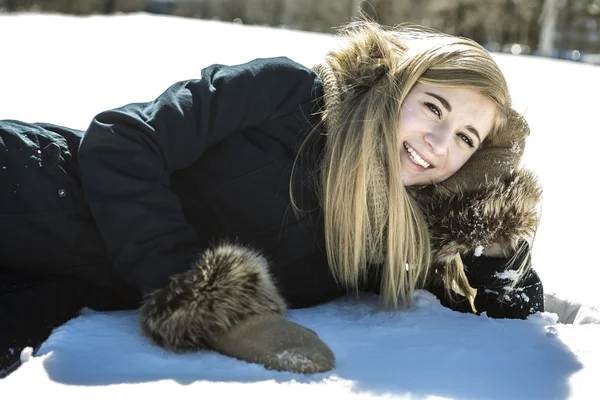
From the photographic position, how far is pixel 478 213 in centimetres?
217

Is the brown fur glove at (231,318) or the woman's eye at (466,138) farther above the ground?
the woman's eye at (466,138)

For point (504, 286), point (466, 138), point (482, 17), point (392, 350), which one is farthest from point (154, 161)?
point (482, 17)

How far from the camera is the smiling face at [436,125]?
6.79 ft

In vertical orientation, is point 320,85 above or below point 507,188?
above

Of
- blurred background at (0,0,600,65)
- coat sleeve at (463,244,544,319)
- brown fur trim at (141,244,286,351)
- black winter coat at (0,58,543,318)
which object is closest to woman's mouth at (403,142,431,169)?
black winter coat at (0,58,543,318)

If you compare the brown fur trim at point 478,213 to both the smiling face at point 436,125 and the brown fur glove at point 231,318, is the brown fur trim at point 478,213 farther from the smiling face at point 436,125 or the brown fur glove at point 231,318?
the brown fur glove at point 231,318

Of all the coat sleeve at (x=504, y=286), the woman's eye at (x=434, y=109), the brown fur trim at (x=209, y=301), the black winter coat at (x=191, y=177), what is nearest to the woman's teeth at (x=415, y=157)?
the woman's eye at (x=434, y=109)

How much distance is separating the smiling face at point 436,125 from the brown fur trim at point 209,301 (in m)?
0.66

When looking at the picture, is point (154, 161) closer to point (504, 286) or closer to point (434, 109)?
point (434, 109)

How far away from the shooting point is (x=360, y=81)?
2129mm

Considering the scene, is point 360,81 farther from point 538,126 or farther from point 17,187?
point 538,126

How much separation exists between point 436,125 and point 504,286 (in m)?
0.60

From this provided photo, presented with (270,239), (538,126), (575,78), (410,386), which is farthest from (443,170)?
(575,78)

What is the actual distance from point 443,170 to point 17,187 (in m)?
1.27
